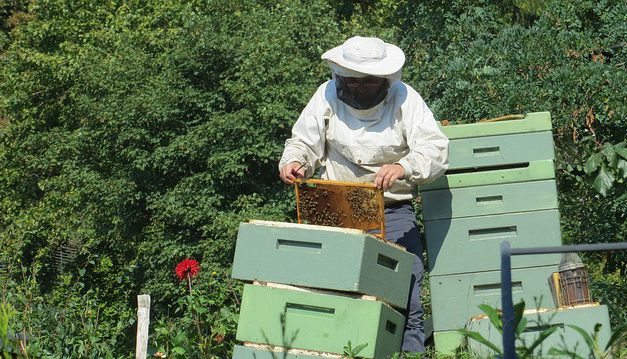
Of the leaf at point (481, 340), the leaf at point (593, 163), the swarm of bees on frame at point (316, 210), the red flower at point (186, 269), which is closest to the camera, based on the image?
the leaf at point (481, 340)

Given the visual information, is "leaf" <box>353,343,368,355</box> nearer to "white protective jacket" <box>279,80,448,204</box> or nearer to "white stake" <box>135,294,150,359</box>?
"white protective jacket" <box>279,80,448,204</box>

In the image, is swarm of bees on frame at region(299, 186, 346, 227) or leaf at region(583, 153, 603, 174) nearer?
swarm of bees on frame at region(299, 186, 346, 227)

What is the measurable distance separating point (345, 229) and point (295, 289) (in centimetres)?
31

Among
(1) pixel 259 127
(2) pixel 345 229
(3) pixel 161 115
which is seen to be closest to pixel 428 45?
(1) pixel 259 127

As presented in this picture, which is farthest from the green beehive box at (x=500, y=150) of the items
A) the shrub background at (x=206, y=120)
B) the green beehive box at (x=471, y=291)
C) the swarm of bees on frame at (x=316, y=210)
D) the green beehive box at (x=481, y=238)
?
the shrub background at (x=206, y=120)

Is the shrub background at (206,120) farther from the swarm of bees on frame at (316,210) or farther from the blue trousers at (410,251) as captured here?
the blue trousers at (410,251)

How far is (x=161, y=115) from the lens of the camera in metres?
9.17

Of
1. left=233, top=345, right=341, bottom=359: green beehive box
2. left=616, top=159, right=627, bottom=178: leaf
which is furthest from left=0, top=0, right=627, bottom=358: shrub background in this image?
left=233, top=345, right=341, bottom=359: green beehive box

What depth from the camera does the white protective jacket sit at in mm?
4797

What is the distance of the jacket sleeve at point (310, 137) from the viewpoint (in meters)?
4.95

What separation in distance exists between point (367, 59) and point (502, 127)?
800 millimetres

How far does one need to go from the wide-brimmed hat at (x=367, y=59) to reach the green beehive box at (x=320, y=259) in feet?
2.56

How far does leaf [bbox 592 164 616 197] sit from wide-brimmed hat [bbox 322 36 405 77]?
2038mm

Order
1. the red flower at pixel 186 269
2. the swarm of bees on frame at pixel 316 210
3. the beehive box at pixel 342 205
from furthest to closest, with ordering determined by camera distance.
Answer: the red flower at pixel 186 269 → the swarm of bees on frame at pixel 316 210 → the beehive box at pixel 342 205
